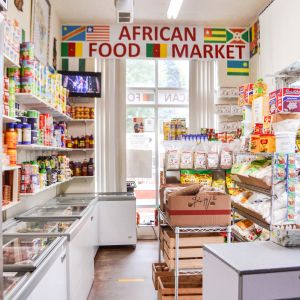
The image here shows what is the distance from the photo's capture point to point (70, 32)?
Result: 632 cm

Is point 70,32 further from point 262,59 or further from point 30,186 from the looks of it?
point 30,186

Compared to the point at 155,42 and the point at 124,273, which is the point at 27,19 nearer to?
the point at 155,42

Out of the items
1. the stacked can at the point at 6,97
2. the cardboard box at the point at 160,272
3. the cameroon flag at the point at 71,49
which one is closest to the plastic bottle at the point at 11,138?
the stacked can at the point at 6,97

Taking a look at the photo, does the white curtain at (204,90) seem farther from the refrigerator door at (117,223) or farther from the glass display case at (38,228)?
the glass display case at (38,228)

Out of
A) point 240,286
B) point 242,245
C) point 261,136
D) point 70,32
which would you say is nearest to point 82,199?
point 70,32

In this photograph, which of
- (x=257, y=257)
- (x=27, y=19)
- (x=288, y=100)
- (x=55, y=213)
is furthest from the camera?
(x=27, y=19)

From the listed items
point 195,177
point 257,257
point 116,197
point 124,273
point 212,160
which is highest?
point 212,160

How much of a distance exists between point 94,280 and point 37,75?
2.53 metres

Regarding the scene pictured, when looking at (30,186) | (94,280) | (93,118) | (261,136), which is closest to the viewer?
(261,136)

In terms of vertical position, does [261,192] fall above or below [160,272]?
above

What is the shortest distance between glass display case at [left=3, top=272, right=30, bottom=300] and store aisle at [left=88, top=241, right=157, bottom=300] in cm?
215

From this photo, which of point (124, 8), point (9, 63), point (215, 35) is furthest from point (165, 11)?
point (9, 63)

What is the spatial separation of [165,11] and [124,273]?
3993 mm

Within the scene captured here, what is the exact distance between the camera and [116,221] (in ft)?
19.0
